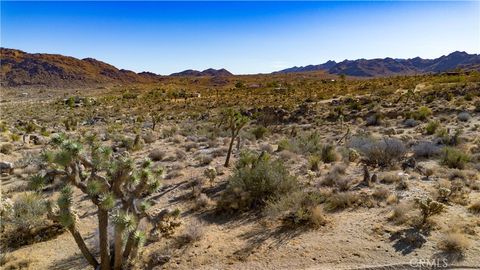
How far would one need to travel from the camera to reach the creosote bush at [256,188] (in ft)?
32.0

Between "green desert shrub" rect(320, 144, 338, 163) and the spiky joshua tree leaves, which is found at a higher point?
the spiky joshua tree leaves

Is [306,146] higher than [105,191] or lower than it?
lower

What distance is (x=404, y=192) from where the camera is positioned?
32.6ft

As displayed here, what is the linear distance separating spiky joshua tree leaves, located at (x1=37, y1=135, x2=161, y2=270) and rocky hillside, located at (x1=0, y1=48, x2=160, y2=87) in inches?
3287

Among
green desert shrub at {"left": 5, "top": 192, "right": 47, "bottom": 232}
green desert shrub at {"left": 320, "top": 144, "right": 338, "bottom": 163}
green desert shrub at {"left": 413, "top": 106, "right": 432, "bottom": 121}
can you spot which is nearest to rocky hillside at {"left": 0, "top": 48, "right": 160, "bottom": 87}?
green desert shrub at {"left": 413, "top": 106, "right": 432, "bottom": 121}

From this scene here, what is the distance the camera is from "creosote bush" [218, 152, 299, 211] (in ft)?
32.0

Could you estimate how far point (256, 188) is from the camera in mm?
9914

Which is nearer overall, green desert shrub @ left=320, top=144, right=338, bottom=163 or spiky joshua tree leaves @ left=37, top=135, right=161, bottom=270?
spiky joshua tree leaves @ left=37, top=135, right=161, bottom=270

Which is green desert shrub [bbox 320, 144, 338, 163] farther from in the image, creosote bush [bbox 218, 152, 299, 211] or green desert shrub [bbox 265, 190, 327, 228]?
green desert shrub [bbox 265, 190, 327, 228]

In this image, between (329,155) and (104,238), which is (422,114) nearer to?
(329,155)

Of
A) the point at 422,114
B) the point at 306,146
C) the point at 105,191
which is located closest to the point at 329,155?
the point at 306,146
